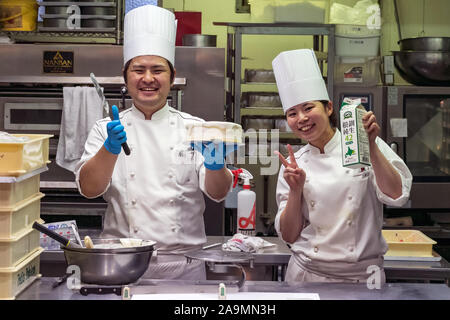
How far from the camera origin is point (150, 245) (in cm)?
199

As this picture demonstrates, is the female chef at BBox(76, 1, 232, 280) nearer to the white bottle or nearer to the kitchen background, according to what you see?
the kitchen background

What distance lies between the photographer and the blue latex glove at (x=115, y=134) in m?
2.08

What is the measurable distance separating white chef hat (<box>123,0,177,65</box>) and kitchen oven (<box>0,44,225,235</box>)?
52.0 inches

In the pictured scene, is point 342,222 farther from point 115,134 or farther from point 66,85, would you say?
point 66,85

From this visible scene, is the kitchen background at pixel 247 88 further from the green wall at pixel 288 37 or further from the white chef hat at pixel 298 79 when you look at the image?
the white chef hat at pixel 298 79

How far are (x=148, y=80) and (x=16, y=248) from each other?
0.83m

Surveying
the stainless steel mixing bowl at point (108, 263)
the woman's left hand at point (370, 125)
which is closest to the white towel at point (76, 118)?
the stainless steel mixing bowl at point (108, 263)

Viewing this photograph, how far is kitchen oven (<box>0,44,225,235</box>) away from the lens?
4.05m

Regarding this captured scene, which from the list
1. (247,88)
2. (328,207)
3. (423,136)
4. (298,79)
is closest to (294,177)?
(328,207)

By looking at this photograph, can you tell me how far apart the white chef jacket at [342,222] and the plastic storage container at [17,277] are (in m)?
0.93

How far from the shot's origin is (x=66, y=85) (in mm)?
4121

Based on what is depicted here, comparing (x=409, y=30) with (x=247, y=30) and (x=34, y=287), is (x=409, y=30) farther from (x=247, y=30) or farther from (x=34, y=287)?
(x=34, y=287)

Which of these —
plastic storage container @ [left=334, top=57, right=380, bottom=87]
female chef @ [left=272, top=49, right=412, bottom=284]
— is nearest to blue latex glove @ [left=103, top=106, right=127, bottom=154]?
female chef @ [left=272, top=49, right=412, bottom=284]
